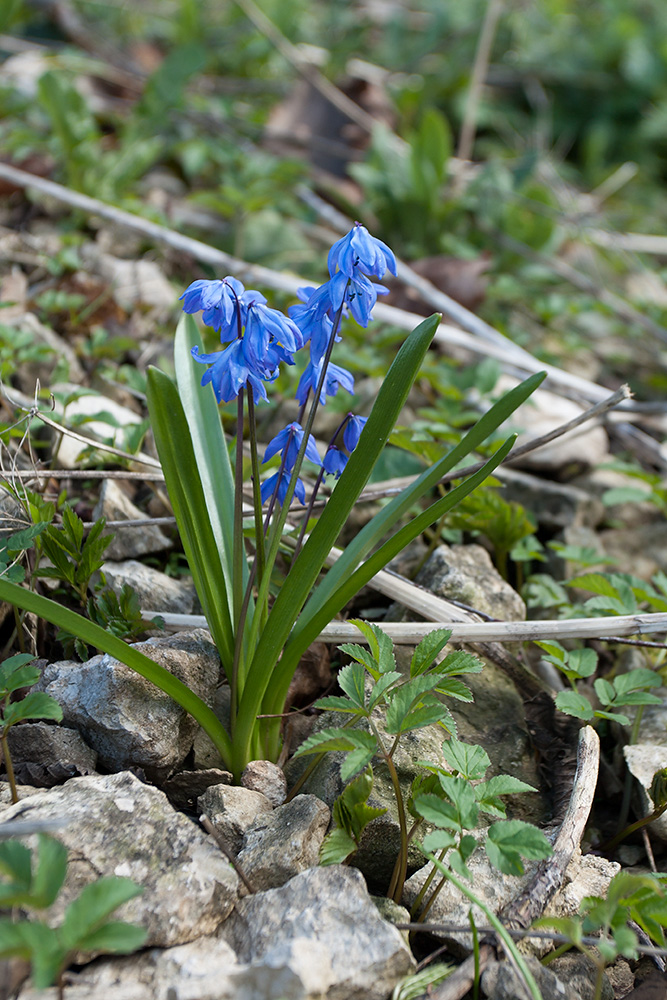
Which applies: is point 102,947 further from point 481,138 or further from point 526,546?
point 481,138

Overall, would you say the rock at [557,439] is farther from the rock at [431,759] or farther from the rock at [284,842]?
the rock at [284,842]

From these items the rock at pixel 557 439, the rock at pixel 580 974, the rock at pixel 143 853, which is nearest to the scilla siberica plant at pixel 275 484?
the rock at pixel 143 853

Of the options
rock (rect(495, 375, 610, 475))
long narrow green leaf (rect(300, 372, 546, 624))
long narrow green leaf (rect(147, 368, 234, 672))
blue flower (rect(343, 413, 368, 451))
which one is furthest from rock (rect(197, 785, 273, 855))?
rock (rect(495, 375, 610, 475))

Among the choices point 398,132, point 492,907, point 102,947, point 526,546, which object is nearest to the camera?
point 102,947

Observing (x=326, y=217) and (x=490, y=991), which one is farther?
(x=326, y=217)

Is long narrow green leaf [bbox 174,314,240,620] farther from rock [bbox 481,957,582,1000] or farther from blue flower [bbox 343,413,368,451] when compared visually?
rock [bbox 481,957,582,1000]

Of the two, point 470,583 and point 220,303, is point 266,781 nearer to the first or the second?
point 470,583

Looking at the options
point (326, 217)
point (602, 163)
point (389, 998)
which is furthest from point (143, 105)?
point (389, 998)
